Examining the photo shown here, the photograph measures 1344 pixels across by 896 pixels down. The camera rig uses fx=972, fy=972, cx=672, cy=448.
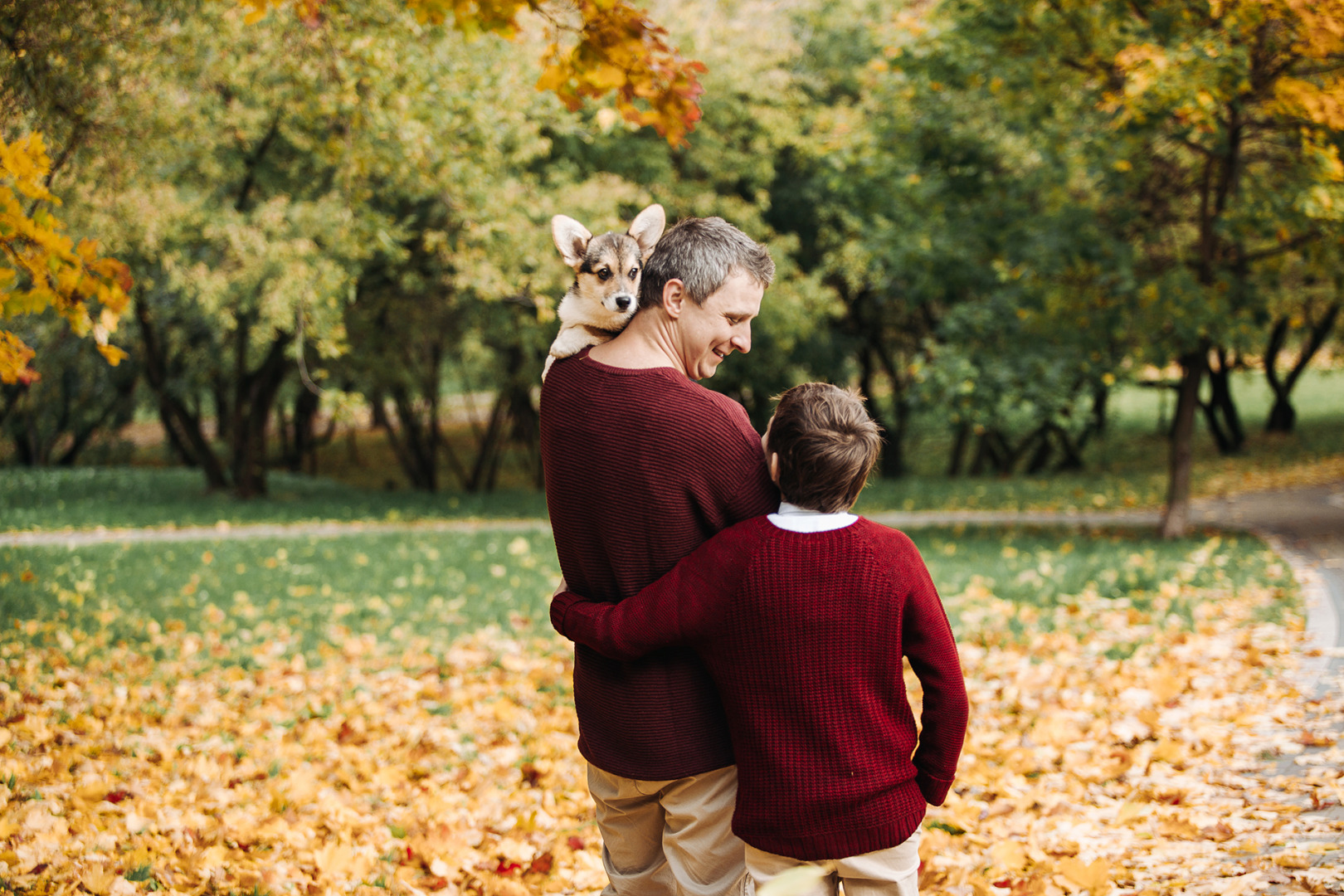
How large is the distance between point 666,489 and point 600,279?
571 mm

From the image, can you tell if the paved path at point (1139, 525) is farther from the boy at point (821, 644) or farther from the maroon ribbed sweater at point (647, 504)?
the maroon ribbed sweater at point (647, 504)

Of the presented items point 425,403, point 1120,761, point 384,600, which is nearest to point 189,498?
point 425,403

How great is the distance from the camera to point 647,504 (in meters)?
2.05

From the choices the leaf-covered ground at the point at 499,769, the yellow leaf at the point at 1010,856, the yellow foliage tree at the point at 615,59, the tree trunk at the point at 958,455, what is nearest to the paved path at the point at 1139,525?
the leaf-covered ground at the point at 499,769

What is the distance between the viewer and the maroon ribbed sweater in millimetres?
2043

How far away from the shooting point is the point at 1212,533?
11367 mm

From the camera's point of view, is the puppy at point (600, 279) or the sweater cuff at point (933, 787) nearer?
the sweater cuff at point (933, 787)

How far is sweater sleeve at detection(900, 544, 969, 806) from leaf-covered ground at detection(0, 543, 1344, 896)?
4.48 ft

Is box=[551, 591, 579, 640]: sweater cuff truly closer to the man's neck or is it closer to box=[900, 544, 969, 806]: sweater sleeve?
the man's neck

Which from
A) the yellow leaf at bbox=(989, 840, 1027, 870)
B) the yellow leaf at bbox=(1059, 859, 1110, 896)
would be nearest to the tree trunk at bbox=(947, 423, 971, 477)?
the yellow leaf at bbox=(989, 840, 1027, 870)

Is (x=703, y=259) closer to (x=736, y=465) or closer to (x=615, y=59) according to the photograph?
(x=736, y=465)

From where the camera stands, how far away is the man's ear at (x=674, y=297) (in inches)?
83.2

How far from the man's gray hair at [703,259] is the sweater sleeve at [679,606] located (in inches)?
21.7

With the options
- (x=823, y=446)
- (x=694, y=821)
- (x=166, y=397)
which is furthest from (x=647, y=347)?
(x=166, y=397)
